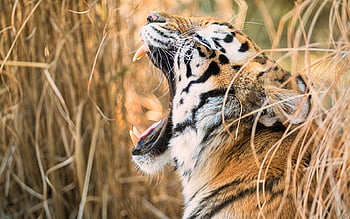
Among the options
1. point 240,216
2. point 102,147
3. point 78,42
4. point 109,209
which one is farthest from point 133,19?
point 240,216

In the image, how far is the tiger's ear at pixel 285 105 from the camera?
148 centimetres

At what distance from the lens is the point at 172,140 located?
66.9 inches

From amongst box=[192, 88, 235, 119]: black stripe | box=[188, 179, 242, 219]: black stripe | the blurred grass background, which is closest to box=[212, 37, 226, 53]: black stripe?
box=[192, 88, 235, 119]: black stripe

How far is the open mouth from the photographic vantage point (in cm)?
169

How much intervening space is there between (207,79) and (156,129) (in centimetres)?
25

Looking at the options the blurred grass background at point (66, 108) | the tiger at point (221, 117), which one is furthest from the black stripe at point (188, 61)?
the blurred grass background at point (66, 108)

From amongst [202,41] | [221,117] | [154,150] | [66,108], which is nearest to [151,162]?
[154,150]

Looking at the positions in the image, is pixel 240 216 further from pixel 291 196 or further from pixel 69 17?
pixel 69 17

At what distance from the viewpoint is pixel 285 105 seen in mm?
1509

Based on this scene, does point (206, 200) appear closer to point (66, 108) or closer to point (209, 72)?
point (209, 72)

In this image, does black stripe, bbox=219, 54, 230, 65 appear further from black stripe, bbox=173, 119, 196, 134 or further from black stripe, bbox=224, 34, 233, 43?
black stripe, bbox=173, 119, 196, 134

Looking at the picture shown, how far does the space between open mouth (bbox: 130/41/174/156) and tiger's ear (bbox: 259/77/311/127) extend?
0.98 feet

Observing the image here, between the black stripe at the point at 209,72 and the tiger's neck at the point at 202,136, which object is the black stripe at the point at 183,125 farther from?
the black stripe at the point at 209,72

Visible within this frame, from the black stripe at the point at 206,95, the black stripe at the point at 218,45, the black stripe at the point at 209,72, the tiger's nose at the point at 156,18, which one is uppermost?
the tiger's nose at the point at 156,18
